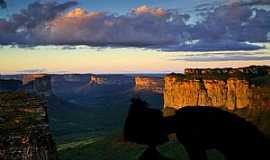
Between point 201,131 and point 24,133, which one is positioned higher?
point 201,131

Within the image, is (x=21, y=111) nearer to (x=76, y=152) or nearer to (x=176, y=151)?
(x=176, y=151)

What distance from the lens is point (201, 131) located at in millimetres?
3328

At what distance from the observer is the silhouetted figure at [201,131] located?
10.3 feet

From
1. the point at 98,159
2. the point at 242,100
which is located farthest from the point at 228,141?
the point at 242,100

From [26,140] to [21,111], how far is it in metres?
1.77

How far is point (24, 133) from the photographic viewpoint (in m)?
5.64

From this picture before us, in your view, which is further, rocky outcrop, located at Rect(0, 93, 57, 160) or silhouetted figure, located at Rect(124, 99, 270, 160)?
rocky outcrop, located at Rect(0, 93, 57, 160)

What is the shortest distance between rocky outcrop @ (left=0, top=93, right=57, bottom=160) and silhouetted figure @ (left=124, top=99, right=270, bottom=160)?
85.3 inches

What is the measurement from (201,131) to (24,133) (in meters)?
3.07

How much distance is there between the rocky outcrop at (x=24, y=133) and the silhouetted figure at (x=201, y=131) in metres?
2.17

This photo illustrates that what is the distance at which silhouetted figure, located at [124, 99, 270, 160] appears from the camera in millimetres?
3127

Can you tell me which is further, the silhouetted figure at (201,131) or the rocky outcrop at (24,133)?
the rocky outcrop at (24,133)

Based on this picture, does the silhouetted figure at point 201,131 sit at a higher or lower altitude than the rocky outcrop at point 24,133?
higher

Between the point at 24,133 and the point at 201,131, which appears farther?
the point at 24,133
